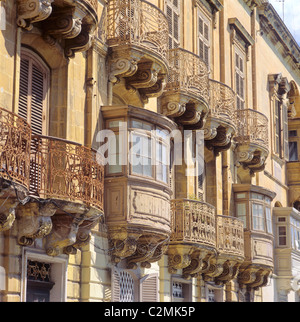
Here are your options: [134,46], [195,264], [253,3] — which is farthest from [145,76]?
[253,3]

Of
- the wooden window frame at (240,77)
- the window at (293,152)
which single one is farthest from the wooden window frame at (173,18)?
the window at (293,152)

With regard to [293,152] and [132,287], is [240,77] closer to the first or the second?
[293,152]

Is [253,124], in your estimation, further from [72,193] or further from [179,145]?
[72,193]

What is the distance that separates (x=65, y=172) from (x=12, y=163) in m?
2.08

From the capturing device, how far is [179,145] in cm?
2241

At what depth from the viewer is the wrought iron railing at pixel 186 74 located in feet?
69.5

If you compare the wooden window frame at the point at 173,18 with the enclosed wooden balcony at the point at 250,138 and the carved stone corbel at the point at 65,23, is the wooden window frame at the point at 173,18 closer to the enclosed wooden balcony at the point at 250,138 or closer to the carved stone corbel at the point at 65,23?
the enclosed wooden balcony at the point at 250,138

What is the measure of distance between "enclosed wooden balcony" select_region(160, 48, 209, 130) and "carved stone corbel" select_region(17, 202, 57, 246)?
770 cm

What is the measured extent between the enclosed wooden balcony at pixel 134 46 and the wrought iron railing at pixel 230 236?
18.5 feet

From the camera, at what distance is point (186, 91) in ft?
69.3

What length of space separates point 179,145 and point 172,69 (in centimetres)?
233

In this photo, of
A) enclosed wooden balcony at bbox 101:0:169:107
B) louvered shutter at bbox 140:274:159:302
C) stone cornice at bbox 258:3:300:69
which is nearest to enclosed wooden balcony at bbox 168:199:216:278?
louvered shutter at bbox 140:274:159:302

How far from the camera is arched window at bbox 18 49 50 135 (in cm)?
1565

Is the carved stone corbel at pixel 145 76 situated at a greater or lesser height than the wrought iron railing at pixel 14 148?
greater
